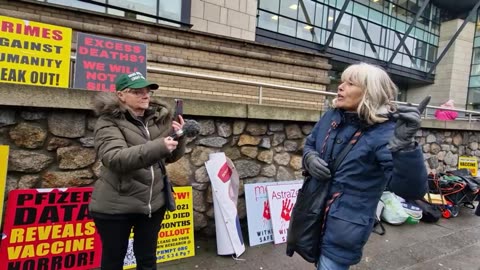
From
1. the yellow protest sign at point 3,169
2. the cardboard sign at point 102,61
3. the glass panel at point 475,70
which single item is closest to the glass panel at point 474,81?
the glass panel at point 475,70

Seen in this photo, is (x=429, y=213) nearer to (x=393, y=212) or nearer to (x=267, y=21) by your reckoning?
(x=393, y=212)

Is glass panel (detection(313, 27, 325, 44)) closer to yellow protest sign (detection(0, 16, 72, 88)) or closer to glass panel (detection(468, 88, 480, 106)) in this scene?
yellow protest sign (detection(0, 16, 72, 88))

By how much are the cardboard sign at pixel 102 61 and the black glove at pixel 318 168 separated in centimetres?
231

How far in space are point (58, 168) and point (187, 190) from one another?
4.30 feet

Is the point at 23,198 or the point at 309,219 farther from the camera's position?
the point at 23,198

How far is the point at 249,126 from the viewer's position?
4246mm

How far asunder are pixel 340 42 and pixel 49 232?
14.9 m

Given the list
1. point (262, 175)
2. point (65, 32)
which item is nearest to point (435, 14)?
point (262, 175)

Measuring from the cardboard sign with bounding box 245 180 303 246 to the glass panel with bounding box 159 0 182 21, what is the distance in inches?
201

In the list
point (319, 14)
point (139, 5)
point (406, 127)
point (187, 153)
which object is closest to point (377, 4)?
point (319, 14)

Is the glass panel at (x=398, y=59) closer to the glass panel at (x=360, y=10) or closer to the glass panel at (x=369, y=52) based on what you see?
A: the glass panel at (x=369, y=52)

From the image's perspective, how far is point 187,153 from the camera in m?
3.81

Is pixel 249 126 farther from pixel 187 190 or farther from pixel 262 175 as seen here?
pixel 187 190

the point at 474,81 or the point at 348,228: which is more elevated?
the point at 474,81
